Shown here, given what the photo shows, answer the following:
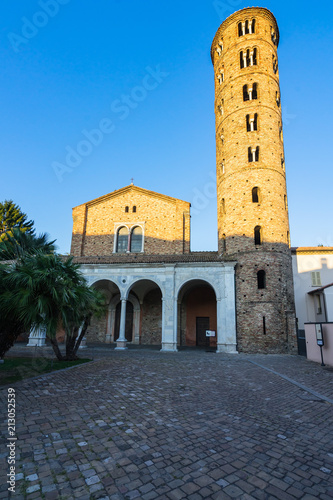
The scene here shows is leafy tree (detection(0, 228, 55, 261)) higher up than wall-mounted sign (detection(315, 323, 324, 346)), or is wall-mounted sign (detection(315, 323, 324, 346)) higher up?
leafy tree (detection(0, 228, 55, 261))

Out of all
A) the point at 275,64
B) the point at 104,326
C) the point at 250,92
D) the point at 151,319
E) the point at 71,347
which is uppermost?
the point at 275,64

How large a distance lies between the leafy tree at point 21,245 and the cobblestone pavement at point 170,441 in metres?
4.14

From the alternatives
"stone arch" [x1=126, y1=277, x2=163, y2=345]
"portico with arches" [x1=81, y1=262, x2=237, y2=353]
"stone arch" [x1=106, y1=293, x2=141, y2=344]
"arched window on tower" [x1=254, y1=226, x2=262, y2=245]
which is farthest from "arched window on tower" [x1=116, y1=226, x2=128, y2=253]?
"arched window on tower" [x1=254, y1=226, x2=262, y2=245]

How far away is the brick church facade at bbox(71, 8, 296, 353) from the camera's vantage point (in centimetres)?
1759

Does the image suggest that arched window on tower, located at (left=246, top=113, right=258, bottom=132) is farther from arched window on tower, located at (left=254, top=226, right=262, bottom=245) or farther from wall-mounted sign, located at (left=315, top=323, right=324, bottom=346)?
wall-mounted sign, located at (left=315, top=323, right=324, bottom=346)

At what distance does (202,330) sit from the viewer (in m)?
22.6

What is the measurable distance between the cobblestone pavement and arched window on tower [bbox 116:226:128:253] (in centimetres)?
1666

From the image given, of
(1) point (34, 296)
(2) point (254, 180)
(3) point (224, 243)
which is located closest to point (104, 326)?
(3) point (224, 243)

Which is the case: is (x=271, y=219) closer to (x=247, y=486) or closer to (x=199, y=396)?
(x=199, y=396)

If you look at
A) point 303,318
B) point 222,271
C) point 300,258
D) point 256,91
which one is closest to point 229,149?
point 256,91

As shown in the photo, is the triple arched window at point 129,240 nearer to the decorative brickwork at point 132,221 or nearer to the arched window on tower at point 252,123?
the decorative brickwork at point 132,221

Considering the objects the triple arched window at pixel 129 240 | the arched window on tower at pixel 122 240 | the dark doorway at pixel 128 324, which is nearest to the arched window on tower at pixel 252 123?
the triple arched window at pixel 129 240

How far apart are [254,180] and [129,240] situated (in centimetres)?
1090

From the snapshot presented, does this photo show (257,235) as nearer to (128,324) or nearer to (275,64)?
(128,324)
